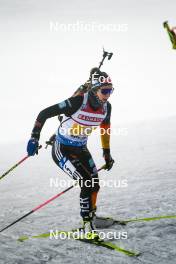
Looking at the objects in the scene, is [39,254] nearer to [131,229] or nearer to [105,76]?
[131,229]

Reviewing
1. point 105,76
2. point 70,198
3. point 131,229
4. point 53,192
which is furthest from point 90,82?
point 53,192

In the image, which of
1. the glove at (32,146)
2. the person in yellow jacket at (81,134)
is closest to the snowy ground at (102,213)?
the person in yellow jacket at (81,134)

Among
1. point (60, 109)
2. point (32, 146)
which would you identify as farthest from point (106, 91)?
point (32, 146)

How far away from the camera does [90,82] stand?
22.0ft

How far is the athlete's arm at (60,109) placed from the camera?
6.20 m

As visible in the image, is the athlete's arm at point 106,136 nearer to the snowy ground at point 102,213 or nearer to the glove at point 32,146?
the snowy ground at point 102,213

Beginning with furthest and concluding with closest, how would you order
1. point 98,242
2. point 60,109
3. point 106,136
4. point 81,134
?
point 106,136 → point 81,134 → point 60,109 → point 98,242

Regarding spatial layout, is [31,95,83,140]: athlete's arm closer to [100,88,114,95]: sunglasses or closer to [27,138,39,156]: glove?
[27,138,39,156]: glove

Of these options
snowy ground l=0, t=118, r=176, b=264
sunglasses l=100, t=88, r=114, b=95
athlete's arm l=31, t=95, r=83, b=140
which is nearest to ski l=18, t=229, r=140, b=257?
snowy ground l=0, t=118, r=176, b=264

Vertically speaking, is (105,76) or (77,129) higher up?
(105,76)

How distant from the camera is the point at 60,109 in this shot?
6.20 metres

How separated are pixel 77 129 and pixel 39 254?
240cm

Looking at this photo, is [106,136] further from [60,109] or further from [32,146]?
[32,146]

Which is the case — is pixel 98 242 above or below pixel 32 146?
below
